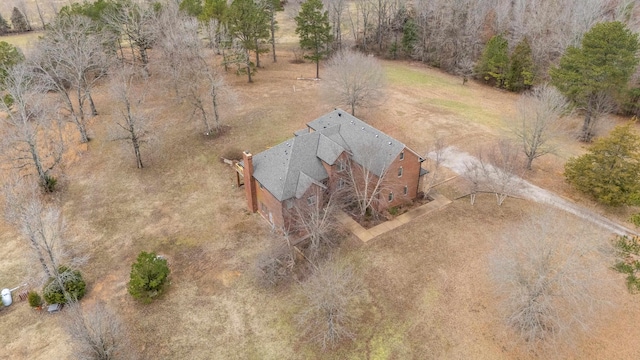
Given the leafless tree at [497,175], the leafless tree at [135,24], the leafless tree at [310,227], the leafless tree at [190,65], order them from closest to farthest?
the leafless tree at [310,227] < the leafless tree at [497,175] < the leafless tree at [190,65] < the leafless tree at [135,24]

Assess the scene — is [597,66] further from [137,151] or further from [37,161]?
[37,161]

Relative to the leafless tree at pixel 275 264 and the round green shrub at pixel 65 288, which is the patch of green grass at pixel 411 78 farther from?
the round green shrub at pixel 65 288

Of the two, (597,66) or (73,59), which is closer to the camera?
(597,66)

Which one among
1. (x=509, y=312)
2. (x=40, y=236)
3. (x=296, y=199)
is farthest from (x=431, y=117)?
(x=40, y=236)

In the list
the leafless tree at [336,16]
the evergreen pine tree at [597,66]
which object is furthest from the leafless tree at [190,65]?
the evergreen pine tree at [597,66]

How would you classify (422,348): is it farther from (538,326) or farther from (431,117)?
(431,117)

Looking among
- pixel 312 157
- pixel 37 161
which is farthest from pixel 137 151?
pixel 312 157

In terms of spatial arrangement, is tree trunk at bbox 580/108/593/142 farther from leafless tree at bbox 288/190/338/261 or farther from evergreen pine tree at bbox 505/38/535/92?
leafless tree at bbox 288/190/338/261
